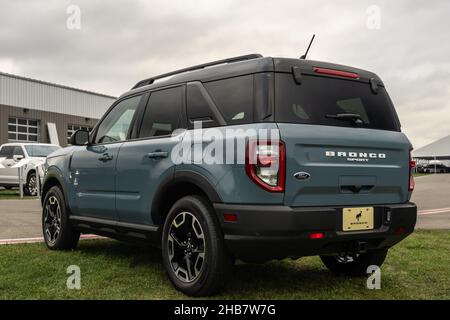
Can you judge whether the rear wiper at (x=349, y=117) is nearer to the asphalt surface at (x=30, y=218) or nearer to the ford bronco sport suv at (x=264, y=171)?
the ford bronco sport suv at (x=264, y=171)

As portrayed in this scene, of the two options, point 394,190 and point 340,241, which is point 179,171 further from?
point 394,190

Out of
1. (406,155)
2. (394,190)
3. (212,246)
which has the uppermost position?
(406,155)

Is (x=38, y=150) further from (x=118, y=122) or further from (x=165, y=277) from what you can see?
(x=165, y=277)

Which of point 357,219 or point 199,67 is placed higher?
point 199,67

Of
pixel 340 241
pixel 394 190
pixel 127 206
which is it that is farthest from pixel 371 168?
pixel 127 206

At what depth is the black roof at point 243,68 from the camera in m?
4.11

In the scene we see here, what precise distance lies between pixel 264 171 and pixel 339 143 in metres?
0.71

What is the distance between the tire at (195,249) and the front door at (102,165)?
1088 millimetres

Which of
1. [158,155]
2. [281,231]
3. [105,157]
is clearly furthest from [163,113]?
[281,231]

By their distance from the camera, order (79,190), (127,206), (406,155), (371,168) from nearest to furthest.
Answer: (371,168), (406,155), (127,206), (79,190)

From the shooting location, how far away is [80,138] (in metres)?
5.95

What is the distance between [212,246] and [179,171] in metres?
0.74

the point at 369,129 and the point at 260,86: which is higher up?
the point at 260,86

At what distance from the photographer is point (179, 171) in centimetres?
439
